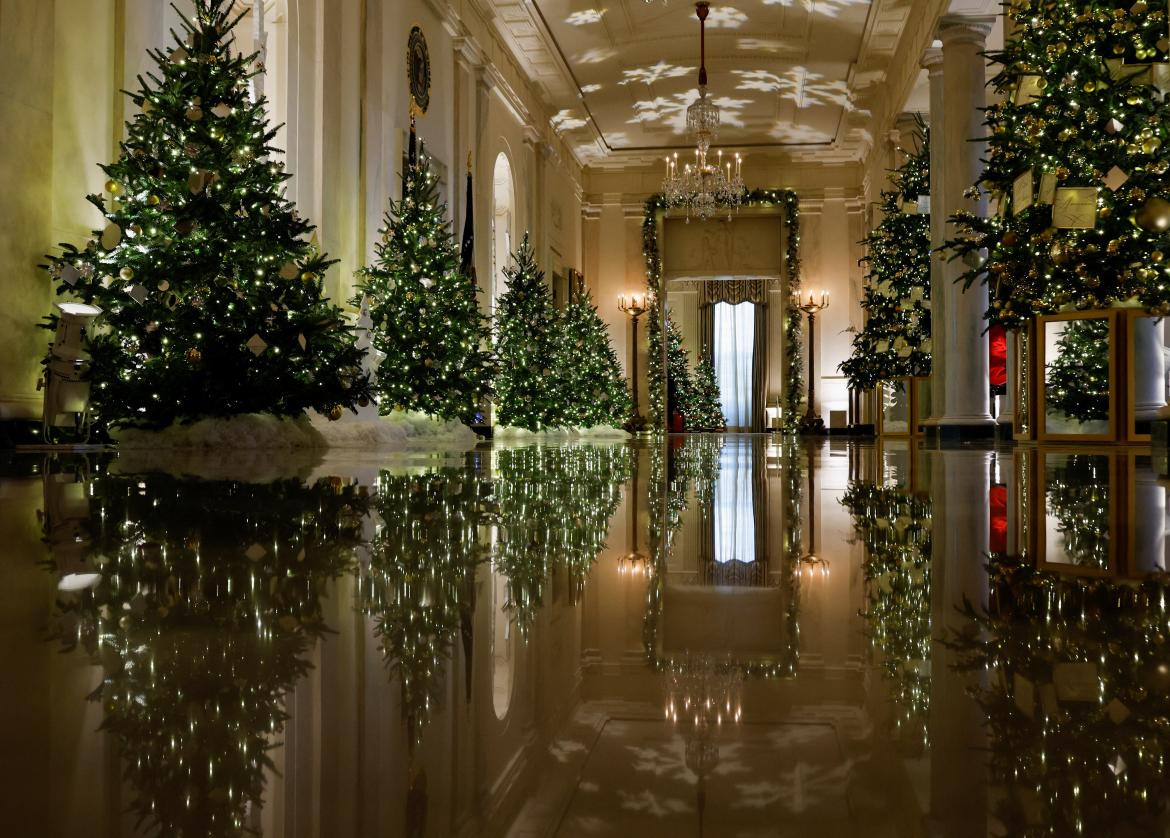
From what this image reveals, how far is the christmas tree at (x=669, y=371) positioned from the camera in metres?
19.3

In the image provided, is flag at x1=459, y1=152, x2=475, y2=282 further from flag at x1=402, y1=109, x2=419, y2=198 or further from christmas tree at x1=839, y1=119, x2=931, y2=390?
christmas tree at x1=839, y1=119, x2=931, y2=390

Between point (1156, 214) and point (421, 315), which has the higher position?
point (421, 315)

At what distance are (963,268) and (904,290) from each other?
271 centimetres

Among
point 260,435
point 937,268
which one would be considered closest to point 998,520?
point 260,435

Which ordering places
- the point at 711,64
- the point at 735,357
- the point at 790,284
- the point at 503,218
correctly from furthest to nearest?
1. the point at 735,357
2. the point at 790,284
3. the point at 503,218
4. the point at 711,64

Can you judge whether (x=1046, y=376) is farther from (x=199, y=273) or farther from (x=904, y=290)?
(x=904, y=290)

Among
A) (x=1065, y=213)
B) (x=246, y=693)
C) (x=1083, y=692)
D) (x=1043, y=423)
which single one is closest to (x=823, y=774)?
(x=1083, y=692)

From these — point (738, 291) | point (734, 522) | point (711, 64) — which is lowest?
point (734, 522)

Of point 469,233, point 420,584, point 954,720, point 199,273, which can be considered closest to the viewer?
point 954,720

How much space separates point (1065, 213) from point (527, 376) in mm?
8578

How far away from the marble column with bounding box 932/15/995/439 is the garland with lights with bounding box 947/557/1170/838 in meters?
9.20

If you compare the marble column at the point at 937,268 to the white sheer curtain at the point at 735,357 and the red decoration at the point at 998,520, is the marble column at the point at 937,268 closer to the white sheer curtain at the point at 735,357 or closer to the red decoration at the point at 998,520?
the red decoration at the point at 998,520

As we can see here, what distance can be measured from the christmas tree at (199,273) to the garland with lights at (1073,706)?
5.60m

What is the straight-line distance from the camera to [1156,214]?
173 inches
